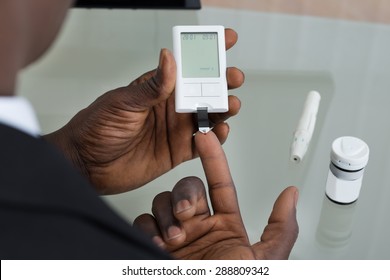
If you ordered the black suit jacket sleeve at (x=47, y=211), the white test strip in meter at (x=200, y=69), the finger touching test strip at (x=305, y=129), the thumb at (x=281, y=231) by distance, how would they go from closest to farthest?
1. the black suit jacket sleeve at (x=47, y=211)
2. the thumb at (x=281, y=231)
3. the white test strip in meter at (x=200, y=69)
4. the finger touching test strip at (x=305, y=129)

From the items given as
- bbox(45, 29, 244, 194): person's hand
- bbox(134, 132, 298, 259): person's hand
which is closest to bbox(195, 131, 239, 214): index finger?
bbox(134, 132, 298, 259): person's hand

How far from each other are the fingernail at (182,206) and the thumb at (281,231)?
0.10 meters

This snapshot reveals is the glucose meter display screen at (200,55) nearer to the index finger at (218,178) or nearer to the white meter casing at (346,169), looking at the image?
the index finger at (218,178)

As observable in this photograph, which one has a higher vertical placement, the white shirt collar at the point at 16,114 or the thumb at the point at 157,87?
the white shirt collar at the point at 16,114

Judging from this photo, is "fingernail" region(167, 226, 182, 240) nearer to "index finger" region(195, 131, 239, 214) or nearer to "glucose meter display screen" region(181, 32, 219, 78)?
"index finger" region(195, 131, 239, 214)

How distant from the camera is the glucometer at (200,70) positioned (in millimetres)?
1011

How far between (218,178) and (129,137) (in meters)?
0.19

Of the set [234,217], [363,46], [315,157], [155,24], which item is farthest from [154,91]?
[363,46]

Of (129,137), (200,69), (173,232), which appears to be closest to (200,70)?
(200,69)

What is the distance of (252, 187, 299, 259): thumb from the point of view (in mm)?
883

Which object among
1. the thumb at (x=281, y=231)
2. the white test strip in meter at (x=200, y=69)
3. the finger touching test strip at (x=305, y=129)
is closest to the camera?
the thumb at (x=281, y=231)

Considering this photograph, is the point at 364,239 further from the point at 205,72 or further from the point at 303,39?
the point at 303,39

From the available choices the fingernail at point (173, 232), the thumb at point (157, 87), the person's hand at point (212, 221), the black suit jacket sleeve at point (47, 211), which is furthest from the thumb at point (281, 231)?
the black suit jacket sleeve at point (47, 211)

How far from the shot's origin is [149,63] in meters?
1.31
